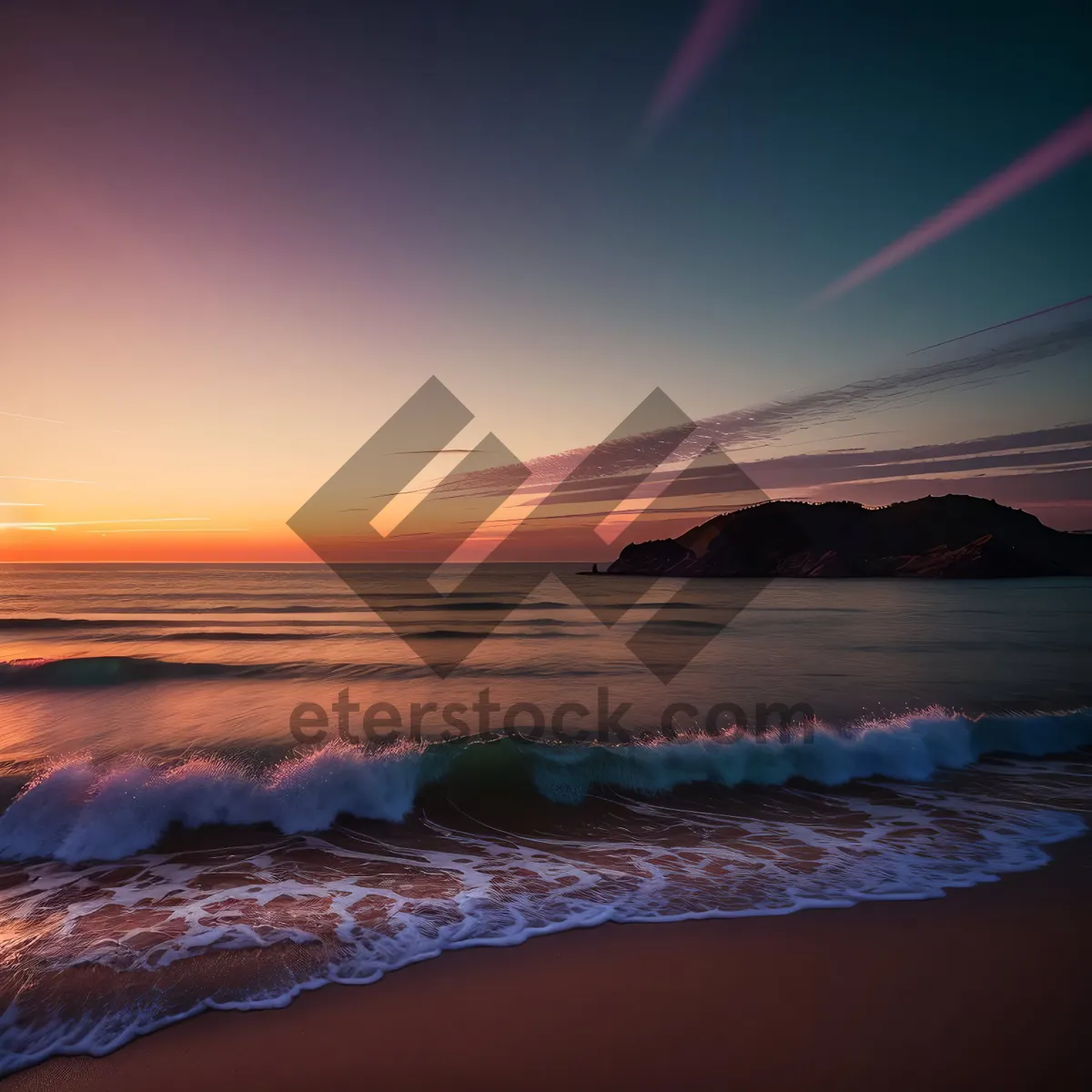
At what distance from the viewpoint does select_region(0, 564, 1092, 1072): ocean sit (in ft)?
14.1

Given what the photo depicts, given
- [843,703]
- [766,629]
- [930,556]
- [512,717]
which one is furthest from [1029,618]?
[930,556]

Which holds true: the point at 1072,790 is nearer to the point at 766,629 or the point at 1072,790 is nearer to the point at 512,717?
the point at 512,717

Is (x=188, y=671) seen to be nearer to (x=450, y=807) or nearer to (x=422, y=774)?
(x=422, y=774)

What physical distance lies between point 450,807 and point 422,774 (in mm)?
736

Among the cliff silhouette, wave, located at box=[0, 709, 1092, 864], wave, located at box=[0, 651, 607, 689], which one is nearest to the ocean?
wave, located at box=[0, 709, 1092, 864]

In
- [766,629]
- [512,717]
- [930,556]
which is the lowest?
[512,717]

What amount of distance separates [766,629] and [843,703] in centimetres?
1395

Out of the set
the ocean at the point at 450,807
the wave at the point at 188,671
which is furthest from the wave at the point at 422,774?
the wave at the point at 188,671

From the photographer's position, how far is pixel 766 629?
85.0 feet

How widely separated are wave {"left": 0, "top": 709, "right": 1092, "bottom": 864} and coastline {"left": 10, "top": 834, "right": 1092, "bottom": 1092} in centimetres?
332

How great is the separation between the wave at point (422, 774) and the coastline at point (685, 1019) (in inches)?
131

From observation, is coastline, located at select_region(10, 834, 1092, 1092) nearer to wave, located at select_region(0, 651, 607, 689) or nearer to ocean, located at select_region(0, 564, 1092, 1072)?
ocean, located at select_region(0, 564, 1092, 1072)

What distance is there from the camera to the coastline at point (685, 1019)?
A: 3.13m

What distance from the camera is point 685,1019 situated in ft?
11.5
